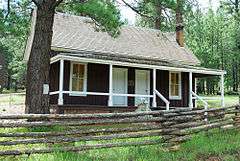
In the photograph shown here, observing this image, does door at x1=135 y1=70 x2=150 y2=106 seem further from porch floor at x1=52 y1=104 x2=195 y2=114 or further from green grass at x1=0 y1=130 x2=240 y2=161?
green grass at x1=0 y1=130 x2=240 y2=161

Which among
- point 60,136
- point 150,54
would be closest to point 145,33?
point 150,54

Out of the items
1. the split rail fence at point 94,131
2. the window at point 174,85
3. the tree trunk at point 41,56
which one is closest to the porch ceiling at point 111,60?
the window at point 174,85

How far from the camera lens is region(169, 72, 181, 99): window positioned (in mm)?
22011

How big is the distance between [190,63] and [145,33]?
12.8ft

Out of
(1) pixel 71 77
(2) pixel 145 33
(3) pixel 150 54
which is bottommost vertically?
(1) pixel 71 77

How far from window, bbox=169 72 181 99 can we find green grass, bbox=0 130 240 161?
12.2m

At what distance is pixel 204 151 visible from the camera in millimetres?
8641

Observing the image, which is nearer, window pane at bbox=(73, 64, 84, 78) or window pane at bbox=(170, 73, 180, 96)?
window pane at bbox=(73, 64, 84, 78)

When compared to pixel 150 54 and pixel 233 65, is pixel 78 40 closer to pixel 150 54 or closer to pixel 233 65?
pixel 150 54

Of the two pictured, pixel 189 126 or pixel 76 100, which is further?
pixel 76 100

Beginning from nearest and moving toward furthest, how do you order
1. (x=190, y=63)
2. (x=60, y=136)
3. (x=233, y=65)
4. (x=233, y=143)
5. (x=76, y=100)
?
(x=60, y=136) → (x=233, y=143) → (x=76, y=100) → (x=190, y=63) → (x=233, y=65)

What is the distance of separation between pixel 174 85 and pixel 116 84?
13.8 ft

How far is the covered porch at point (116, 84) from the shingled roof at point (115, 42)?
112 cm

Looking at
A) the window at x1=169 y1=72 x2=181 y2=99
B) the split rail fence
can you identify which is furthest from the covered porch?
the split rail fence
